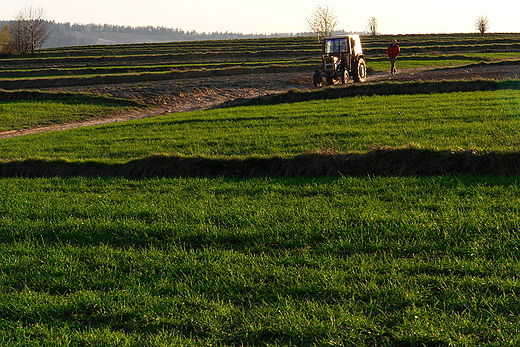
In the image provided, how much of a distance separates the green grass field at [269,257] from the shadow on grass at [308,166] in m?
0.31

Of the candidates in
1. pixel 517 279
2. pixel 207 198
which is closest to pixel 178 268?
pixel 207 198

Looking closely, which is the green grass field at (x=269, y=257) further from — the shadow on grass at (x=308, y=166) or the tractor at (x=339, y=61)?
the tractor at (x=339, y=61)

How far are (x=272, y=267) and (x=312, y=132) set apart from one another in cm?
704

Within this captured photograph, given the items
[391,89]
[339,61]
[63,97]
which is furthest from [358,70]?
[63,97]

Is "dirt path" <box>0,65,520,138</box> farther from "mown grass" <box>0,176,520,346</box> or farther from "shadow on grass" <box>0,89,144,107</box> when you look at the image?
"mown grass" <box>0,176,520,346</box>

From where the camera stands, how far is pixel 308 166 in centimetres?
912

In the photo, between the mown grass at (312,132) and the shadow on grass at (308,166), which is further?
the mown grass at (312,132)

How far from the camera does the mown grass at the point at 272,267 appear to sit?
4.04m

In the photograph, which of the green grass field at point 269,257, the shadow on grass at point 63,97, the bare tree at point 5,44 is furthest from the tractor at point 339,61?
the bare tree at point 5,44

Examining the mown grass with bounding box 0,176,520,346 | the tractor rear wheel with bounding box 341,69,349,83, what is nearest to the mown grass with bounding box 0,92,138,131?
the tractor rear wheel with bounding box 341,69,349,83

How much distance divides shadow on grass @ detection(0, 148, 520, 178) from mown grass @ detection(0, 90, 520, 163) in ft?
0.90

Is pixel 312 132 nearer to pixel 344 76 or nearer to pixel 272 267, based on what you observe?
pixel 272 267

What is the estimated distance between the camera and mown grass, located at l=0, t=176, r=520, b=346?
404cm

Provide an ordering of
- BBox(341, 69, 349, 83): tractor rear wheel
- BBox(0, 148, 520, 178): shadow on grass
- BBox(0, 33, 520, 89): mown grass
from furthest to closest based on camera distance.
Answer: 1. BBox(0, 33, 520, 89): mown grass
2. BBox(341, 69, 349, 83): tractor rear wheel
3. BBox(0, 148, 520, 178): shadow on grass
